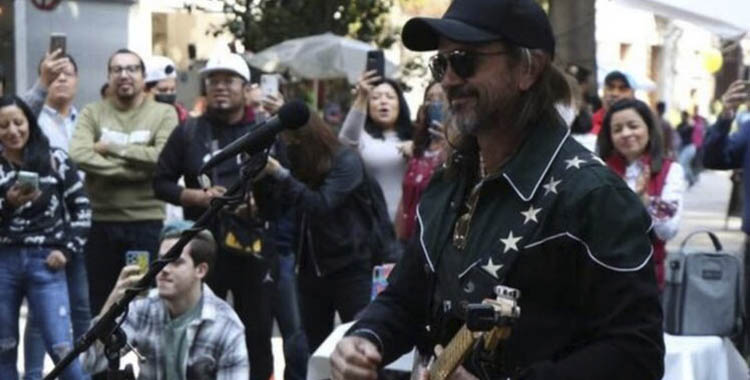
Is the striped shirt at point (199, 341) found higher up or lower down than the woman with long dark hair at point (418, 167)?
lower down

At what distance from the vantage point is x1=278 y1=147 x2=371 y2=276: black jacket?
791 cm

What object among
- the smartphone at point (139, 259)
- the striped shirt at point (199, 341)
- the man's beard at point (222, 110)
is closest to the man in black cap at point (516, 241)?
the striped shirt at point (199, 341)

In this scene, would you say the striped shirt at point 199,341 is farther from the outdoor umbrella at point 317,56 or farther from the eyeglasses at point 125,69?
the outdoor umbrella at point 317,56

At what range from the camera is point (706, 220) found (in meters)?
25.5

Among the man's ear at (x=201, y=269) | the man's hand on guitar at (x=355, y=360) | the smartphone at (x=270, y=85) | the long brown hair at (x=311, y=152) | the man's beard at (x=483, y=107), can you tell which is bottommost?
the man's ear at (x=201, y=269)

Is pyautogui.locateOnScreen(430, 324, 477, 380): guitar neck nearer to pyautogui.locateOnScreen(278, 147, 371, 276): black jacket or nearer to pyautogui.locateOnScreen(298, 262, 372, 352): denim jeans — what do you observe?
pyautogui.locateOnScreen(278, 147, 371, 276): black jacket

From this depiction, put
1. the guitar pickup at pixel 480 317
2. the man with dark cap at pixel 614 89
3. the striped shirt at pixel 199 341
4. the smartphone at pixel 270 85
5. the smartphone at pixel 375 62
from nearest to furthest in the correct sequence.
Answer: the guitar pickup at pixel 480 317, the striped shirt at pixel 199 341, the smartphone at pixel 270 85, the smartphone at pixel 375 62, the man with dark cap at pixel 614 89

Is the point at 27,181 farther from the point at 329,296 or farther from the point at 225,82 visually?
the point at 329,296

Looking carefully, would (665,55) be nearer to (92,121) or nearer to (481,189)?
(92,121)

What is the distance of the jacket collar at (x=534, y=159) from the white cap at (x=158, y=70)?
331 inches

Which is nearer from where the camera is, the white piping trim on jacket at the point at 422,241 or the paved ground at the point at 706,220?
the white piping trim on jacket at the point at 422,241

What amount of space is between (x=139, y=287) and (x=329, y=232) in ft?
12.2

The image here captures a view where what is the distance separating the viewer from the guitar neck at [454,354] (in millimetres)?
3047


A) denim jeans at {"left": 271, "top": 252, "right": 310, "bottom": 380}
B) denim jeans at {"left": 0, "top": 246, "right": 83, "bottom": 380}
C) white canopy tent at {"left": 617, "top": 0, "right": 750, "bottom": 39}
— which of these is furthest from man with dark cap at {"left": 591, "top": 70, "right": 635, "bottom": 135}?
denim jeans at {"left": 0, "top": 246, "right": 83, "bottom": 380}
